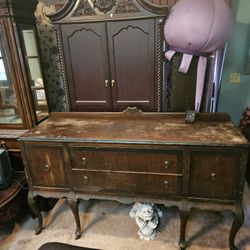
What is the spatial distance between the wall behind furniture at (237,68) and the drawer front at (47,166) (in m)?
1.80

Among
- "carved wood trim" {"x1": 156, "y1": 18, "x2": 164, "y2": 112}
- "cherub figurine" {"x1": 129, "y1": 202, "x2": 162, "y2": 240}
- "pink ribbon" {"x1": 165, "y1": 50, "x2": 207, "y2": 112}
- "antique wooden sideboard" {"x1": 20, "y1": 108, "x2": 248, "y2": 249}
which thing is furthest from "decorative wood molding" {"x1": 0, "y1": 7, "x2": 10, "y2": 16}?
"cherub figurine" {"x1": 129, "y1": 202, "x2": 162, "y2": 240}

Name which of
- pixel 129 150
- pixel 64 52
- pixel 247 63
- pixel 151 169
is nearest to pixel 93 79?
pixel 64 52

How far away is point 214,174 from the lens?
1.38 meters

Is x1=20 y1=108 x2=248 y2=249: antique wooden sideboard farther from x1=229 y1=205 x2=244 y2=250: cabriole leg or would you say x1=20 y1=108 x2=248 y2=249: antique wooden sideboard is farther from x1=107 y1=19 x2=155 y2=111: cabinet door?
x1=107 y1=19 x2=155 y2=111: cabinet door

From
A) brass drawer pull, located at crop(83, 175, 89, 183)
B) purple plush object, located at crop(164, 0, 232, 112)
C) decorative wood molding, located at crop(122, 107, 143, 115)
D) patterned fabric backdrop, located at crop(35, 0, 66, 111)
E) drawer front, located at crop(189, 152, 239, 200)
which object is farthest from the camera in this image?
patterned fabric backdrop, located at crop(35, 0, 66, 111)

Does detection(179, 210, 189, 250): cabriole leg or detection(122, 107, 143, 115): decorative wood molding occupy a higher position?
detection(122, 107, 143, 115): decorative wood molding

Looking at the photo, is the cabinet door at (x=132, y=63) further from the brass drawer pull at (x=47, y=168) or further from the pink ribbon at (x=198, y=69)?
the brass drawer pull at (x=47, y=168)

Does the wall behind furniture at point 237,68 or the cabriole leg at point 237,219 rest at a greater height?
the wall behind furniture at point 237,68

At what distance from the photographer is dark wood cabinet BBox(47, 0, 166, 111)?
168cm

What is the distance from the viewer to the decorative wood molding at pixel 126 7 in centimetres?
164

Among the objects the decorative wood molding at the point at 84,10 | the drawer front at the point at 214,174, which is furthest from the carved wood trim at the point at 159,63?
the drawer front at the point at 214,174

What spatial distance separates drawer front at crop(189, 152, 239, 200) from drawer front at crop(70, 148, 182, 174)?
0.35ft

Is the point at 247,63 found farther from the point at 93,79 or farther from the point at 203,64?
the point at 93,79

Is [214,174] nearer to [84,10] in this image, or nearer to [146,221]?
[146,221]
